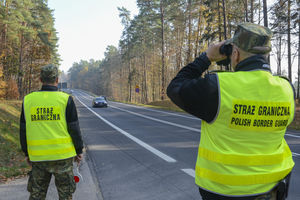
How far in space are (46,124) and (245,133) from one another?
2212mm

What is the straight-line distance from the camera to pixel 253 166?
1.67 m

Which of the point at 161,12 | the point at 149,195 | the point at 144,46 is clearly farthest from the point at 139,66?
the point at 149,195

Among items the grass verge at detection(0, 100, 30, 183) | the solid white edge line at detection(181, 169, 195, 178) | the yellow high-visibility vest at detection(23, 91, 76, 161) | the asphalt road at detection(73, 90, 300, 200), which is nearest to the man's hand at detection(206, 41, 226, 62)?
the yellow high-visibility vest at detection(23, 91, 76, 161)

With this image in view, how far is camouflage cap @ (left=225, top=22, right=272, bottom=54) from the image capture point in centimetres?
165

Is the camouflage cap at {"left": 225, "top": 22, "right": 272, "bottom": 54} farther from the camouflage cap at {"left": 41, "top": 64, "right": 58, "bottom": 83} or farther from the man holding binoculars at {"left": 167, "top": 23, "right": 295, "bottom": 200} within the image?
the camouflage cap at {"left": 41, "top": 64, "right": 58, "bottom": 83}

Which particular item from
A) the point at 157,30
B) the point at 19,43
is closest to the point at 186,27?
the point at 157,30

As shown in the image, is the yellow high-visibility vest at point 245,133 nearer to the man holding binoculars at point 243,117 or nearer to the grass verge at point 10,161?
the man holding binoculars at point 243,117

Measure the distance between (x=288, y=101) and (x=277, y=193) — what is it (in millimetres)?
663

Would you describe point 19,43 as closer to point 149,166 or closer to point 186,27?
point 186,27

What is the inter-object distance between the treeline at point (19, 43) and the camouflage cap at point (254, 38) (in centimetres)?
2346

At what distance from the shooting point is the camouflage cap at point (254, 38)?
1646mm

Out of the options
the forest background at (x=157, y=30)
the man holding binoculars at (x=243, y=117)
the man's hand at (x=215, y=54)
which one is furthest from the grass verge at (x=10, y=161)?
the forest background at (x=157, y=30)

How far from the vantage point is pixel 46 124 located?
2.87 metres

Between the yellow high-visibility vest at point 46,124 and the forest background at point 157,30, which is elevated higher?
the forest background at point 157,30
